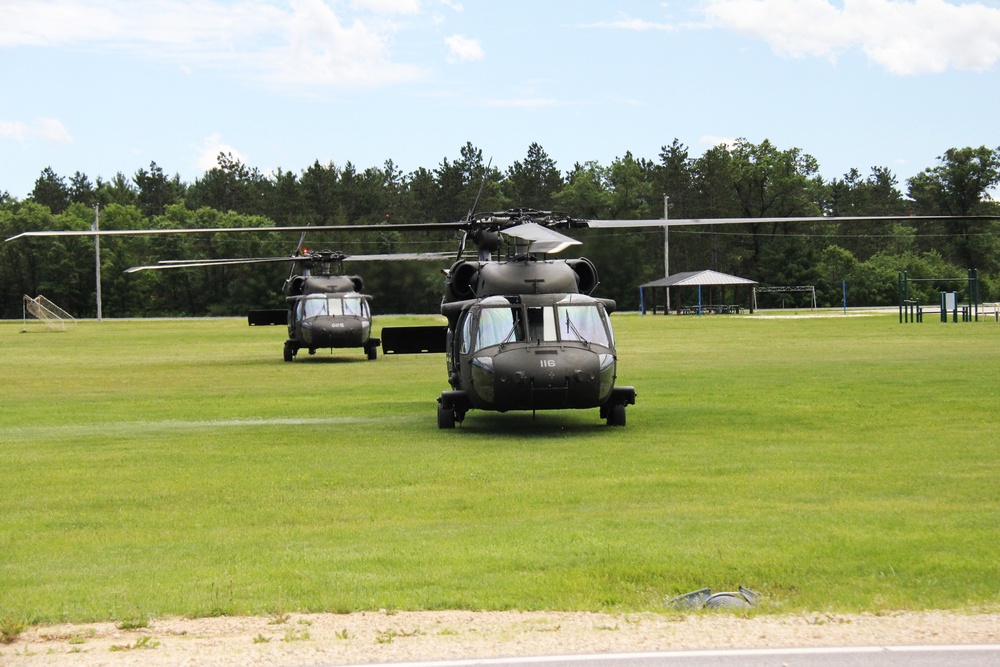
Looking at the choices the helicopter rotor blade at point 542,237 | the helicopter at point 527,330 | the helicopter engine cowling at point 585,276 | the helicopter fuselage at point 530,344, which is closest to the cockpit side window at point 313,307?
the helicopter at point 527,330

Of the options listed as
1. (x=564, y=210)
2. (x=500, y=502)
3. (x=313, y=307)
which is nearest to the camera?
(x=500, y=502)

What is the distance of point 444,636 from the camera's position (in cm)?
691

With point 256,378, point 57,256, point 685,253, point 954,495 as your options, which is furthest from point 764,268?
point 954,495

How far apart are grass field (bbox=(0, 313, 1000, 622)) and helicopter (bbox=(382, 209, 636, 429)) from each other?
24.1 inches

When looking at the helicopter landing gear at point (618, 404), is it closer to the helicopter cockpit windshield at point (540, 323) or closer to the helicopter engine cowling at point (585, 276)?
the helicopter cockpit windshield at point (540, 323)

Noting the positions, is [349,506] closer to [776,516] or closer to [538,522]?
[538,522]

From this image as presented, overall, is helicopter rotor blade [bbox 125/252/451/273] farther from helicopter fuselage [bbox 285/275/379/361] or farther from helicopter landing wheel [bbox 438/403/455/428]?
helicopter landing wheel [bbox 438/403/455/428]

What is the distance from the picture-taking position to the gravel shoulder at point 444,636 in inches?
260

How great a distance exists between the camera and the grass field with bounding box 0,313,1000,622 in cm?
797

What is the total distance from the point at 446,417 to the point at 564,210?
83.5 metres

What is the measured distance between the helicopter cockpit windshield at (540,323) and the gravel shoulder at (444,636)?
364 inches

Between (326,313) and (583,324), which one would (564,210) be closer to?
(326,313)

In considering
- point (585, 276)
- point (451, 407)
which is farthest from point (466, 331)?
point (585, 276)

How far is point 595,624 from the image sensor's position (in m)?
7.14
